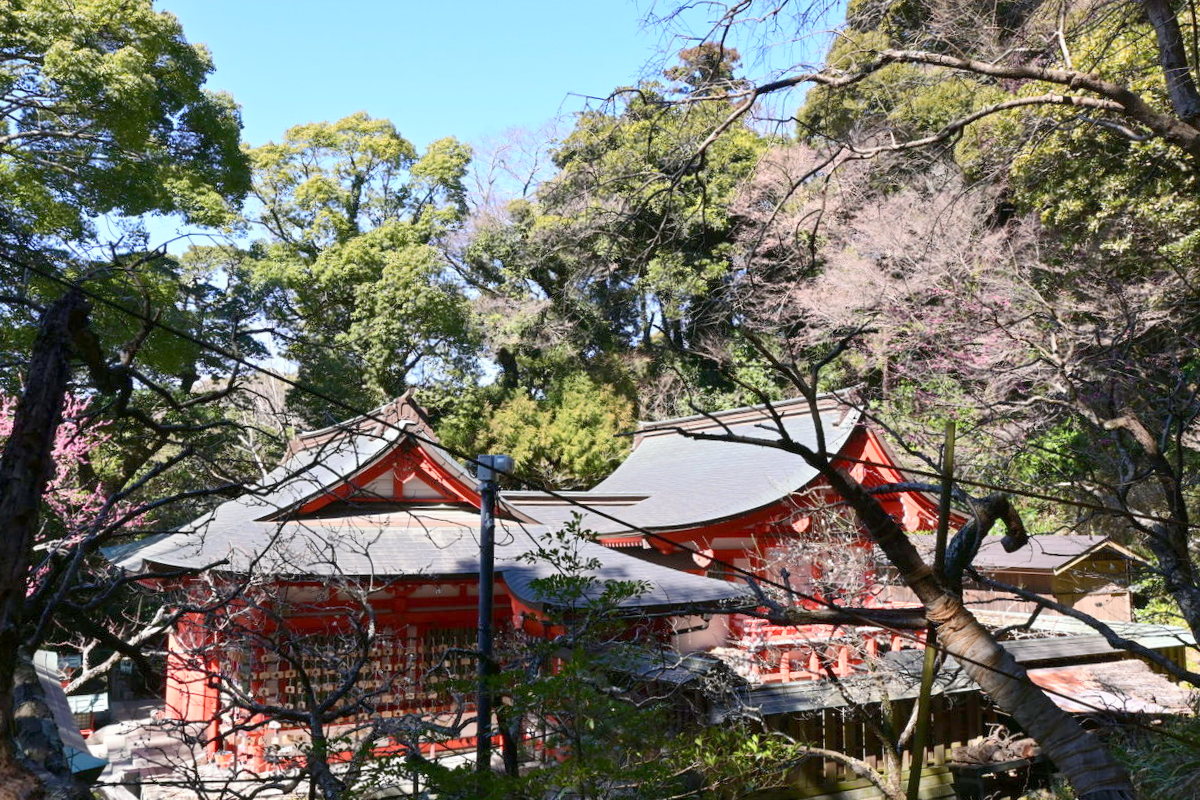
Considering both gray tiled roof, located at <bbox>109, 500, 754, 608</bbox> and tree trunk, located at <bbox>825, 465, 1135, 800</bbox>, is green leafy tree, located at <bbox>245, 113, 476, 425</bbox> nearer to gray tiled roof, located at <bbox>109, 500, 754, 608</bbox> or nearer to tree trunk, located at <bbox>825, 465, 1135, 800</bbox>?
gray tiled roof, located at <bbox>109, 500, 754, 608</bbox>

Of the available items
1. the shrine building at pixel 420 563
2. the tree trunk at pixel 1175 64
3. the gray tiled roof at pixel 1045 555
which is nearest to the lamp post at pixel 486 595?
the shrine building at pixel 420 563

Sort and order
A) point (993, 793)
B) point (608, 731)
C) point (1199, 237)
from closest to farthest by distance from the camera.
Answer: point (608, 731)
point (993, 793)
point (1199, 237)

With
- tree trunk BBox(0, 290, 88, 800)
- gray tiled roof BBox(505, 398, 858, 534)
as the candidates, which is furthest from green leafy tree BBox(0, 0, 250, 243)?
tree trunk BBox(0, 290, 88, 800)

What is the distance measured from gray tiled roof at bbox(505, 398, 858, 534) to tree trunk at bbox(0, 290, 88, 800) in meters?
7.80

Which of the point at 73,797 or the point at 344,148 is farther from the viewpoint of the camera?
the point at 344,148

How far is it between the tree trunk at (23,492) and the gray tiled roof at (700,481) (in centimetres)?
780

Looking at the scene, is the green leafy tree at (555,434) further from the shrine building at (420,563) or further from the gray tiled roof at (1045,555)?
the gray tiled roof at (1045,555)

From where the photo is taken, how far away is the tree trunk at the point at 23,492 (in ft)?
6.26

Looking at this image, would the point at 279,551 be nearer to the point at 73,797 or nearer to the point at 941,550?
the point at 73,797

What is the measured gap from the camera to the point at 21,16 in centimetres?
1191

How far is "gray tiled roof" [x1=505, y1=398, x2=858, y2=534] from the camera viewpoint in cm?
1141

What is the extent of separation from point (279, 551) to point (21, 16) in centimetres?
948

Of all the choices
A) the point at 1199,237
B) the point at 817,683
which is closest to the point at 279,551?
the point at 817,683

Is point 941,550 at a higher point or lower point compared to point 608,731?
higher
